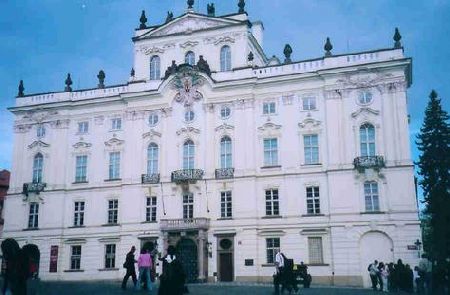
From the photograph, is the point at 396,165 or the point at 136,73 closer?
the point at 396,165

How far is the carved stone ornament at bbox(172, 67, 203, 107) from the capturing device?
50.7m

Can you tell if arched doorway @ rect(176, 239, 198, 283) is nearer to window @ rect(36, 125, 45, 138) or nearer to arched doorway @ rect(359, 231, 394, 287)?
arched doorway @ rect(359, 231, 394, 287)

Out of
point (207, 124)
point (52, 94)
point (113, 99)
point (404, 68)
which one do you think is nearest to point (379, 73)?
A: point (404, 68)

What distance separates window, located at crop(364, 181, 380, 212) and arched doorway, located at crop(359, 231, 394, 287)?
2031 millimetres

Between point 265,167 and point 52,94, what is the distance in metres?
24.4

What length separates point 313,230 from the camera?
4478 centimetres

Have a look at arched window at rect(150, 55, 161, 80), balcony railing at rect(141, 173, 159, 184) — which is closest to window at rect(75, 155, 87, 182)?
balcony railing at rect(141, 173, 159, 184)

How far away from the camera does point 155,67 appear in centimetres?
5347

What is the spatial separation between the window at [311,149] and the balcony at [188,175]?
959 centimetres

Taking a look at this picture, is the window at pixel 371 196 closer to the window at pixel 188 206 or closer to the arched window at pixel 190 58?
the window at pixel 188 206

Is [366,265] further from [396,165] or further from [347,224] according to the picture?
[396,165]

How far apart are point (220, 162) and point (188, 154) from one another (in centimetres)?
325

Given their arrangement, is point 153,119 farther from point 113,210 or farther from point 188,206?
point 113,210

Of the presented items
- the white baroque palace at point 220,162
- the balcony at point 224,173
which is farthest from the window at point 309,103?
the balcony at point 224,173
